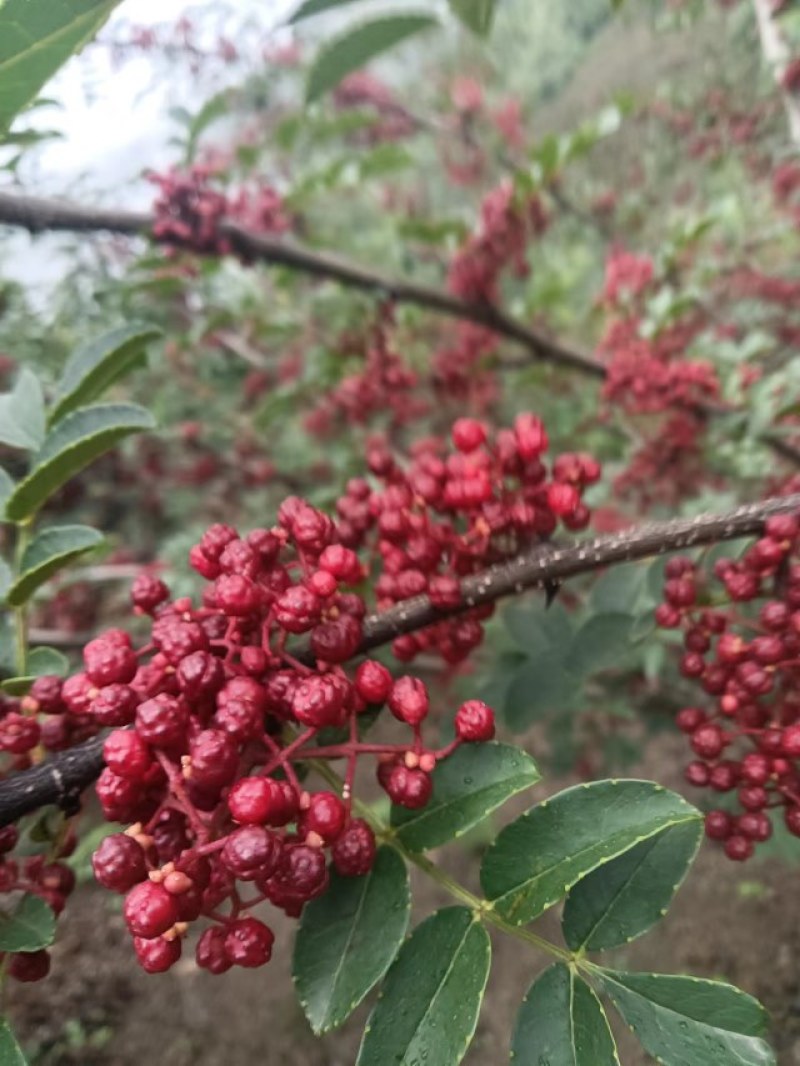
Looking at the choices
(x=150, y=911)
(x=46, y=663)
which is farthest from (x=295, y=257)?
(x=150, y=911)

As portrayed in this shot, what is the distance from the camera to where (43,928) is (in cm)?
73

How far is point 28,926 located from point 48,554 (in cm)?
41

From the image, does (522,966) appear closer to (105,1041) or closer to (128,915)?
(105,1041)

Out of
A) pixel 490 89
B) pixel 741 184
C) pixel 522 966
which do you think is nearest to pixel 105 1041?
pixel 522 966

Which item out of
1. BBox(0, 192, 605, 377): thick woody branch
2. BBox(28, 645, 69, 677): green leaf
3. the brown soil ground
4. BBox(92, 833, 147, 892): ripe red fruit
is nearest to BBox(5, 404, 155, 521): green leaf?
BBox(28, 645, 69, 677): green leaf

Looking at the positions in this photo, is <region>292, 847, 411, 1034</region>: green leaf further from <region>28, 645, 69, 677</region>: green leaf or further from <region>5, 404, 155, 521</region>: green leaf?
<region>5, 404, 155, 521</region>: green leaf

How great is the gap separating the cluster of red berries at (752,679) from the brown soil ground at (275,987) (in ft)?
4.30

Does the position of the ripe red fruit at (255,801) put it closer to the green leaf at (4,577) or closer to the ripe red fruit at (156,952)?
the ripe red fruit at (156,952)

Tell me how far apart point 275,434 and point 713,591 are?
227cm

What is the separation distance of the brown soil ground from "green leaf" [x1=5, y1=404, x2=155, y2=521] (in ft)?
6.01

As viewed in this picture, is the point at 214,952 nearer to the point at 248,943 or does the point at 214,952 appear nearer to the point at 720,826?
the point at 248,943

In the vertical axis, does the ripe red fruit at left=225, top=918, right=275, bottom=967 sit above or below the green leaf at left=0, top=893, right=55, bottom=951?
above

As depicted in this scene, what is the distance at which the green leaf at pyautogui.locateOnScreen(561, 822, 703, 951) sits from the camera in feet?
2.60

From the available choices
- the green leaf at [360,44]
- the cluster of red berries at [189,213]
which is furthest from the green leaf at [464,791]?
the cluster of red berries at [189,213]
